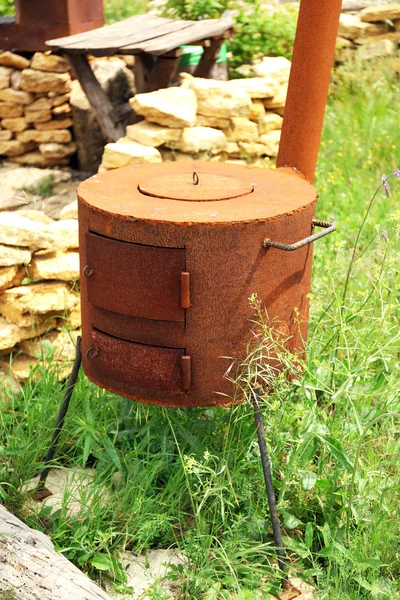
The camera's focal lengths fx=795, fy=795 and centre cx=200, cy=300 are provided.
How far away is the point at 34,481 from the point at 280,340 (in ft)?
4.03

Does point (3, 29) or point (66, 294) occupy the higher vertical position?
point (3, 29)

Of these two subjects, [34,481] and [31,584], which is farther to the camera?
[34,481]

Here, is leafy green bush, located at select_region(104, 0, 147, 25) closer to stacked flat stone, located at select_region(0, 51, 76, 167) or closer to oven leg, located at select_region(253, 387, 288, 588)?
stacked flat stone, located at select_region(0, 51, 76, 167)

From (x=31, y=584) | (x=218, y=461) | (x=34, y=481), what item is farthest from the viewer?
(x=34, y=481)

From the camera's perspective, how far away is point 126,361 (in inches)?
106

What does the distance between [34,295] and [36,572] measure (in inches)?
63.7

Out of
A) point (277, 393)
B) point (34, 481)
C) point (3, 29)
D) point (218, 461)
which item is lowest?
point (34, 481)

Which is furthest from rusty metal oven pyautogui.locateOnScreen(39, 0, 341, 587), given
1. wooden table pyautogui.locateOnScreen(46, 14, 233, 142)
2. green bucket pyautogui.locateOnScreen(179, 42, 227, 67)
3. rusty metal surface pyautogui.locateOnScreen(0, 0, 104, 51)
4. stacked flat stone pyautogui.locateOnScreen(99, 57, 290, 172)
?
rusty metal surface pyautogui.locateOnScreen(0, 0, 104, 51)

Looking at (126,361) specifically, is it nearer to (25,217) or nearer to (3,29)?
(25,217)

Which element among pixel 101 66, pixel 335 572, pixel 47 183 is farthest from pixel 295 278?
pixel 101 66

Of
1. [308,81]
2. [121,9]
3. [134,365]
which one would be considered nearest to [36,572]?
[134,365]

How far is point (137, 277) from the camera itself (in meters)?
2.56

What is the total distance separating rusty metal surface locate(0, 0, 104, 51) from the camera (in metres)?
5.78

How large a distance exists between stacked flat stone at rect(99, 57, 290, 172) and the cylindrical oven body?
2180mm
